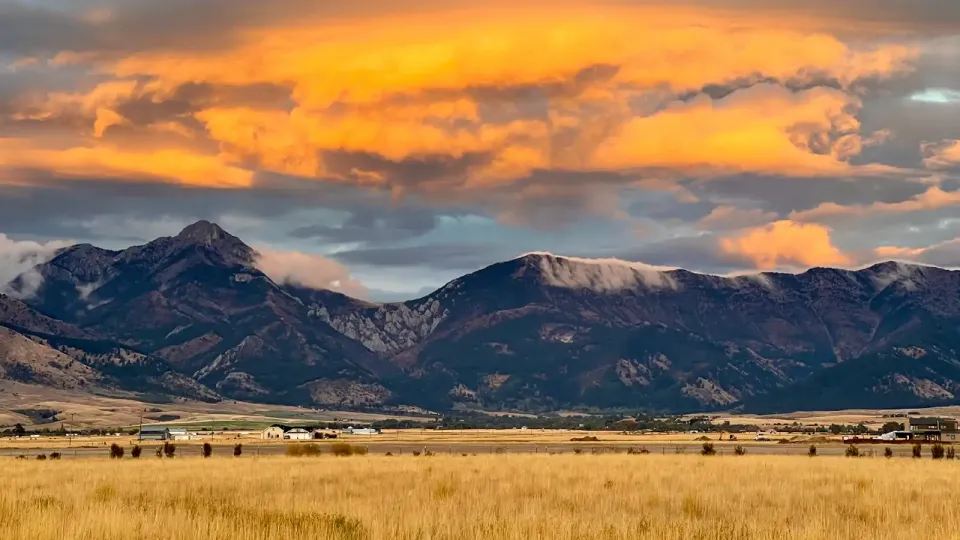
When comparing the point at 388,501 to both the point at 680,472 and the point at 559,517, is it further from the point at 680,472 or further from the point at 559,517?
the point at 680,472

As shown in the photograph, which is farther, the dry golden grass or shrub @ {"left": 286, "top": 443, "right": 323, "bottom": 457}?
shrub @ {"left": 286, "top": 443, "right": 323, "bottom": 457}

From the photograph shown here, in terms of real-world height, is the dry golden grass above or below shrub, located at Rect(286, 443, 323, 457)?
above

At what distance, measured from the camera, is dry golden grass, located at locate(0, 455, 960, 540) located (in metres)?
22.5

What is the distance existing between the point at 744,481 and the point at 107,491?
72.6ft

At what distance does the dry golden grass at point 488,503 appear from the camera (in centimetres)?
2255

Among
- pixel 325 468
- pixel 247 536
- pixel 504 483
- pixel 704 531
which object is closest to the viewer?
pixel 247 536

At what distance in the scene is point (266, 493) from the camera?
3812 cm

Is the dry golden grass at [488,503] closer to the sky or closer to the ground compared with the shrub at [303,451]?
closer to the sky

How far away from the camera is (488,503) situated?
104ft

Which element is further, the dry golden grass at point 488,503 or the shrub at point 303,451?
the shrub at point 303,451

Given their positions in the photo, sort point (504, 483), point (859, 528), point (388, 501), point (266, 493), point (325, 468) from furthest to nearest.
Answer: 1. point (325, 468)
2. point (504, 483)
3. point (266, 493)
4. point (388, 501)
5. point (859, 528)

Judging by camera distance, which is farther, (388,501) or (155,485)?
(155,485)

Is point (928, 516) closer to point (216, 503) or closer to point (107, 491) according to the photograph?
point (216, 503)

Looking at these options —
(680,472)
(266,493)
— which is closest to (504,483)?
(266,493)
